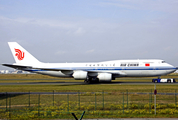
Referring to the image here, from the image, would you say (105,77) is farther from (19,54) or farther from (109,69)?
(19,54)

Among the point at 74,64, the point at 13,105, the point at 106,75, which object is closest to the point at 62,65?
the point at 74,64

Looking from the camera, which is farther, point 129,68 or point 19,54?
point 19,54

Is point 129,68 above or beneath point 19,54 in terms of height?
beneath

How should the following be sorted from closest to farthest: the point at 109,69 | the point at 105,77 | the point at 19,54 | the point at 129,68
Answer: the point at 105,77 → the point at 129,68 → the point at 109,69 → the point at 19,54

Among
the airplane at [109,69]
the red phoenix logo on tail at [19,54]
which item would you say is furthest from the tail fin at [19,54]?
the airplane at [109,69]

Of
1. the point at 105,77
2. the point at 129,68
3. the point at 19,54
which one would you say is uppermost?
the point at 19,54

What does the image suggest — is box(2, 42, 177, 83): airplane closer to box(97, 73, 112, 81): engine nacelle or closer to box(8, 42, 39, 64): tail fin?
box(97, 73, 112, 81): engine nacelle

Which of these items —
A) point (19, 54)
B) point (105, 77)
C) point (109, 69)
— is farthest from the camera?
point (19, 54)

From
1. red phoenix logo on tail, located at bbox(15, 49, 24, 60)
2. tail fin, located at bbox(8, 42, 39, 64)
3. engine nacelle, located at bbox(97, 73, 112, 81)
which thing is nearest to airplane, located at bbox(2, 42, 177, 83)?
engine nacelle, located at bbox(97, 73, 112, 81)

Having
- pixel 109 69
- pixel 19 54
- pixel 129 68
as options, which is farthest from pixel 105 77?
pixel 19 54

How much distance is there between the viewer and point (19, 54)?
56.0m

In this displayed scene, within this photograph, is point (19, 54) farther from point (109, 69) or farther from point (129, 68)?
point (129, 68)

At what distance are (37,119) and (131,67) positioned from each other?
35989mm

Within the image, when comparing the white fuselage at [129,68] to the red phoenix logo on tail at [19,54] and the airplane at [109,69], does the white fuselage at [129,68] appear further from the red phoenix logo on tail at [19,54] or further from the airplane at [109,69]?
the red phoenix logo on tail at [19,54]
